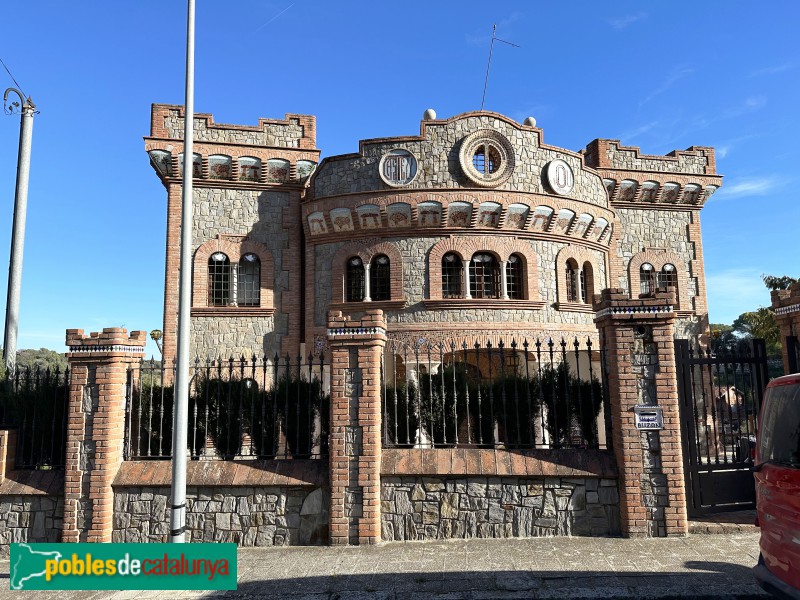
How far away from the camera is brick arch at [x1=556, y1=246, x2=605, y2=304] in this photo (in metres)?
16.2

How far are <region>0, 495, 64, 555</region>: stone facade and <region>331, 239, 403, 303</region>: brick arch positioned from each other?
9201mm

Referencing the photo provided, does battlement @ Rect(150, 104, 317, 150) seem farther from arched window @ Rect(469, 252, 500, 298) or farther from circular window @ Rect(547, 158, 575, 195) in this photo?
circular window @ Rect(547, 158, 575, 195)

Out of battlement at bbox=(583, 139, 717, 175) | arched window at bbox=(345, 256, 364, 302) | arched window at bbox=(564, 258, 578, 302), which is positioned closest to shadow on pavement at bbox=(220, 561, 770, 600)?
arched window at bbox=(345, 256, 364, 302)

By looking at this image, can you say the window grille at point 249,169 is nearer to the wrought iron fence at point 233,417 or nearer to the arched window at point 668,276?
the wrought iron fence at point 233,417

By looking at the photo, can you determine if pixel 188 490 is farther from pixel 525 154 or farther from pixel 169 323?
pixel 525 154

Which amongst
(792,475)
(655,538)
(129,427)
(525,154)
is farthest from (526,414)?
(525,154)

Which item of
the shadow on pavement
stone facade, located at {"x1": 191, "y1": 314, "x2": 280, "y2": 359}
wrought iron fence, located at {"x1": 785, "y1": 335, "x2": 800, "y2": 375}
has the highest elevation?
stone facade, located at {"x1": 191, "y1": 314, "x2": 280, "y2": 359}

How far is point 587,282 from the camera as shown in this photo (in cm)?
1739

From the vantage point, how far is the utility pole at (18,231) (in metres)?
12.2

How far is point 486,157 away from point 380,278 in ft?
15.0

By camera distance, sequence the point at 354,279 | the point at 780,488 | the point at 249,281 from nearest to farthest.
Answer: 1. the point at 780,488
2. the point at 354,279
3. the point at 249,281

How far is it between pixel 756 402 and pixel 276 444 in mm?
7447

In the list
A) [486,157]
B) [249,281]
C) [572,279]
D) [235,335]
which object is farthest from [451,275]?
[235,335]

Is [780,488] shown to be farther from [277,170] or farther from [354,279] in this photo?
[277,170]
